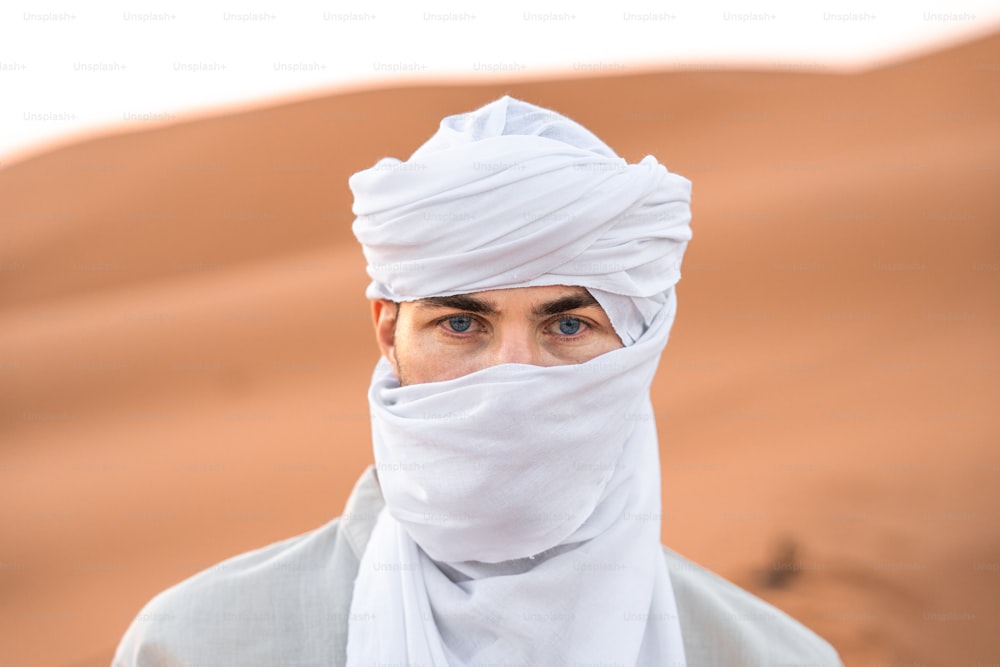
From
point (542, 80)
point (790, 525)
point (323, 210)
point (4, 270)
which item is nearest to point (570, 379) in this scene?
point (790, 525)

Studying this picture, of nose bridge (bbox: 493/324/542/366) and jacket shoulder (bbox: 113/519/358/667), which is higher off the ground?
nose bridge (bbox: 493/324/542/366)

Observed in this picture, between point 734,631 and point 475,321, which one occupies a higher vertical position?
point 475,321

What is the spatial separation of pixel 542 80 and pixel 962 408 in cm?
1435

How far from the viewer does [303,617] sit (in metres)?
2.90

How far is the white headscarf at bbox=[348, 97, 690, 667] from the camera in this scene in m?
2.72

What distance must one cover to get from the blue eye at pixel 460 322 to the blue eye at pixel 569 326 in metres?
0.24

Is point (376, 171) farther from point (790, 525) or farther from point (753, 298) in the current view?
point (753, 298)

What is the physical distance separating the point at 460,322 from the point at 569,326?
28 cm

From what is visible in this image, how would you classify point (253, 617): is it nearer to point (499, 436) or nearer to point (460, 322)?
point (499, 436)

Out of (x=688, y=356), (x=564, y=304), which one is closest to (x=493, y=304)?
(x=564, y=304)

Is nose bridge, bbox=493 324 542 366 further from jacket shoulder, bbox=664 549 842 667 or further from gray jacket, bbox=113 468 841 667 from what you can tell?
jacket shoulder, bbox=664 549 842 667

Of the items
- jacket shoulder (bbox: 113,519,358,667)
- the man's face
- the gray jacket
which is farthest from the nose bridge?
jacket shoulder (bbox: 113,519,358,667)

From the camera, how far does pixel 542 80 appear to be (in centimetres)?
2284

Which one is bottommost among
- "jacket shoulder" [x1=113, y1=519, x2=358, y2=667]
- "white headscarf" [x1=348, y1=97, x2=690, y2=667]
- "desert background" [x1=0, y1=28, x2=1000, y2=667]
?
"desert background" [x1=0, y1=28, x2=1000, y2=667]
